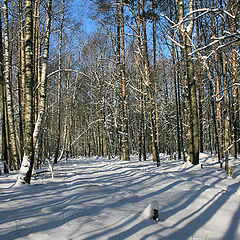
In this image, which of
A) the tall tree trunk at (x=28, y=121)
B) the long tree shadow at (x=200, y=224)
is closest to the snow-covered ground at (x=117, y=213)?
the long tree shadow at (x=200, y=224)

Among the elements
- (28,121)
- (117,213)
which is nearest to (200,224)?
(117,213)

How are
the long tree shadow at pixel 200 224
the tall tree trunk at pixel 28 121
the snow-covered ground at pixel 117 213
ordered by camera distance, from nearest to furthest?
the snow-covered ground at pixel 117 213 < the long tree shadow at pixel 200 224 < the tall tree trunk at pixel 28 121

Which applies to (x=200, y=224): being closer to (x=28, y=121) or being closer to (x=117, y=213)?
(x=117, y=213)

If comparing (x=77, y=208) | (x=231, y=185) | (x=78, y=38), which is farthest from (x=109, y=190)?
(x=78, y=38)

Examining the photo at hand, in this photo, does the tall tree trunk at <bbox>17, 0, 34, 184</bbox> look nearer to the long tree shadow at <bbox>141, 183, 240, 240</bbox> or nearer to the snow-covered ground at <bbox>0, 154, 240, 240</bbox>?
the snow-covered ground at <bbox>0, 154, 240, 240</bbox>

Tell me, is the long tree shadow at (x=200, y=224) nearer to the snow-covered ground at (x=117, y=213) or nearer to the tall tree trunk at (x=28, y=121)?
the snow-covered ground at (x=117, y=213)

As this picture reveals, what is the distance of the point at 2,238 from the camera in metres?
2.95

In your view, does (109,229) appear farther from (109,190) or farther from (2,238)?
(109,190)

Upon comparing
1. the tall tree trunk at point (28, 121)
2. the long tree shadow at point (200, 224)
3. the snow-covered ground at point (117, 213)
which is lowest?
the long tree shadow at point (200, 224)

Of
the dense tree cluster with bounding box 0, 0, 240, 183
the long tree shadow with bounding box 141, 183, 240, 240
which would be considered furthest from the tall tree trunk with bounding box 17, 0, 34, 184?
the long tree shadow with bounding box 141, 183, 240, 240

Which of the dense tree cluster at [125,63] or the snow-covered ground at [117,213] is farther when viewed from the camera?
the dense tree cluster at [125,63]

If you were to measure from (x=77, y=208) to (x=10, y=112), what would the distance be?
8061mm

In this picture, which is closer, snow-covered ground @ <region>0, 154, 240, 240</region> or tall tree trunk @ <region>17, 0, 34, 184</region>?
snow-covered ground @ <region>0, 154, 240, 240</region>

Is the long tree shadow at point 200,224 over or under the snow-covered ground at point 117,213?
under
